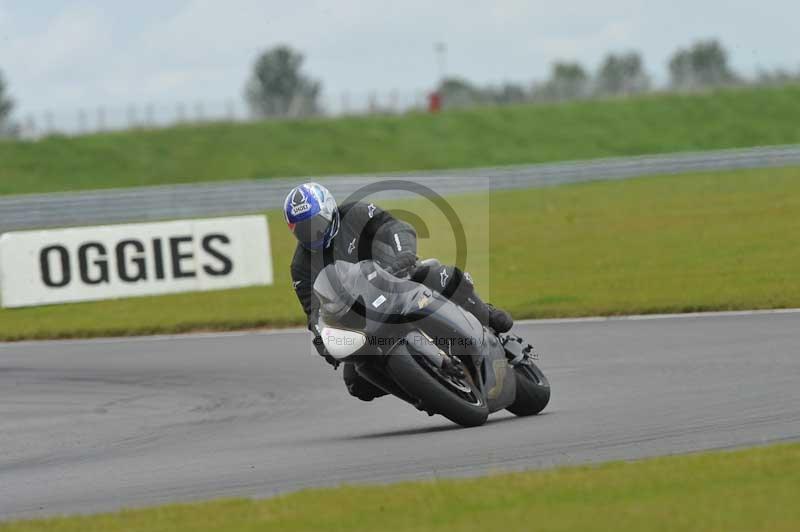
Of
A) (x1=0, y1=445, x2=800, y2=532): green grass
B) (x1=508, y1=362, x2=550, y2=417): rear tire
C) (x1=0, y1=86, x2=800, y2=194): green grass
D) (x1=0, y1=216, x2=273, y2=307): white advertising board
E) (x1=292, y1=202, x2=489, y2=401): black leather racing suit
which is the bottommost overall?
(x1=0, y1=86, x2=800, y2=194): green grass

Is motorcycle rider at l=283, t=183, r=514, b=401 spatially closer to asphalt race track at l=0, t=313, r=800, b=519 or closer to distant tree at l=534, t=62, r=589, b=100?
asphalt race track at l=0, t=313, r=800, b=519

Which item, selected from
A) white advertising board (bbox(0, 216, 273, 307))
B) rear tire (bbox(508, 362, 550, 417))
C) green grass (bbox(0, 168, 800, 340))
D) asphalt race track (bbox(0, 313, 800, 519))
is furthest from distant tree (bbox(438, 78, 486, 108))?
rear tire (bbox(508, 362, 550, 417))

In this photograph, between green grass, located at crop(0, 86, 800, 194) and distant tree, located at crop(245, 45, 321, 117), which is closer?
green grass, located at crop(0, 86, 800, 194)

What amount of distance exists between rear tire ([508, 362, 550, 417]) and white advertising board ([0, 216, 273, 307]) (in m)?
11.5

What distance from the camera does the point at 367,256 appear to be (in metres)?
9.18

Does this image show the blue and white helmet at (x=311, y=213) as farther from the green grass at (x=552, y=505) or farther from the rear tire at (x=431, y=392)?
the green grass at (x=552, y=505)

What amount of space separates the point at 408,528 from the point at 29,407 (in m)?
7.16

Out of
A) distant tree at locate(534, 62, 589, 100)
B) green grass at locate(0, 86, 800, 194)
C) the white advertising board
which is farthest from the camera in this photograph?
distant tree at locate(534, 62, 589, 100)

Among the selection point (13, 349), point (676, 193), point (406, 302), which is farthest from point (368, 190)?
point (676, 193)

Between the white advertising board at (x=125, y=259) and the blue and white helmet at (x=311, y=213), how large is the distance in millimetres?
11605

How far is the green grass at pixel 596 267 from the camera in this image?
57.5 ft

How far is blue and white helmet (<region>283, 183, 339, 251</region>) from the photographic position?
346 inches

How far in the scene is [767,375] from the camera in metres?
10.5

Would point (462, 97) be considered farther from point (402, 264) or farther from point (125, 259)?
point (402, 264)
